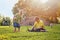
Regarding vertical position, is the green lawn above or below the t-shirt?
below

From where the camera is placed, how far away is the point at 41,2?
151 cm

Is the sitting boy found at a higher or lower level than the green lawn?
higher

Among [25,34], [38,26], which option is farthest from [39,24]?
[25,34]

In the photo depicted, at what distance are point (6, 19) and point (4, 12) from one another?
68 mm

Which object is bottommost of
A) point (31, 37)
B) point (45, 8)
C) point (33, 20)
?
point (31, 37)

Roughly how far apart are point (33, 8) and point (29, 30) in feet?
0.68

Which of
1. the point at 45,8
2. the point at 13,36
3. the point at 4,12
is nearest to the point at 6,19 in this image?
the point at 4,12

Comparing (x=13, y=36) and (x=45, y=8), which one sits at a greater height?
(x=45, y=8)

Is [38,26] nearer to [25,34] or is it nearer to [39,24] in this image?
[39,24]

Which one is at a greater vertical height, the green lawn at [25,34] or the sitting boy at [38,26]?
the sitting boy at [38,26]

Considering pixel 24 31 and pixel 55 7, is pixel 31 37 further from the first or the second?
pixel 55 7

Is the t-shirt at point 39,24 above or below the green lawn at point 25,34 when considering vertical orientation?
above

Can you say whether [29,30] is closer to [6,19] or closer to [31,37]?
[31,37]

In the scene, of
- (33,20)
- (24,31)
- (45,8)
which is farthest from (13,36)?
(45,8)
